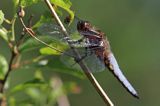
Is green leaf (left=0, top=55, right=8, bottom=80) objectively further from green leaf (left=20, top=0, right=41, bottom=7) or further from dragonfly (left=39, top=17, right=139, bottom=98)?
green leaf (left=20, top=0, right=41, bottom=7)

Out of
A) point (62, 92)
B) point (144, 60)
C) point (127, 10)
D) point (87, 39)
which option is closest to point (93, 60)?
→ point (87, 39)

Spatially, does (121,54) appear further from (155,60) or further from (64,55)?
(64,55)

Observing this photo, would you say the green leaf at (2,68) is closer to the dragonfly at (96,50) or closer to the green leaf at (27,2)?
the dragonfly at (96,50)

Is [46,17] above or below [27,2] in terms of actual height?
below

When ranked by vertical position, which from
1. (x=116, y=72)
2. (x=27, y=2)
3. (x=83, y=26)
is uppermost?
(x=27, y=2)

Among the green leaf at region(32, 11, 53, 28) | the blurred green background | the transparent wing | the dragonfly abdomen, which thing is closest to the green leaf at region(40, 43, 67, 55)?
the transparent wing

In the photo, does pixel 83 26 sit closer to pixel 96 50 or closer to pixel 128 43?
pixel 96 50

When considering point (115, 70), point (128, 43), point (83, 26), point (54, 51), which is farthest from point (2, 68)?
point (128, 43)

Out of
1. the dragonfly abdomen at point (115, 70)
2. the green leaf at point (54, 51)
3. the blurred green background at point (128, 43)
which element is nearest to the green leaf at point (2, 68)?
the green leaf at point (54, 51)
